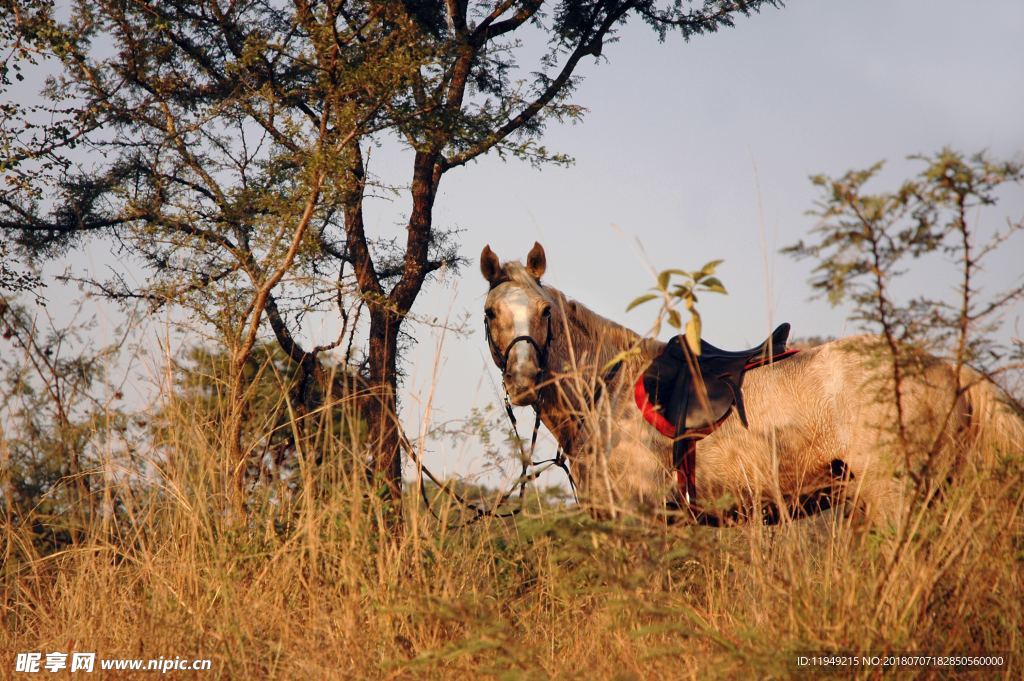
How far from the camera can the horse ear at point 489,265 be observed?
602 cm

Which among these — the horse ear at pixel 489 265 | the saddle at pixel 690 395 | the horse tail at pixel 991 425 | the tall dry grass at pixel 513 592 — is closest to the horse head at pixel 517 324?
the horse ear at pixel 489 265

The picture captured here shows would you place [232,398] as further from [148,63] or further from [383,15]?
[148,63]

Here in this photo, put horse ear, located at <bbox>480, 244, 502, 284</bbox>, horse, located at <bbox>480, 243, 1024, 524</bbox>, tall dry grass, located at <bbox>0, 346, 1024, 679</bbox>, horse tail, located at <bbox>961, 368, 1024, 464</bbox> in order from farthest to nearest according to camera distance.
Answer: horse ear, located at <bbox>480, 244, 502, 284</bbox>, horse, located at <bbox>480, 243, 1024, 524</bbox>, horse tail, located at <bbox>961, 368, 1024, 464</bbox>, tall dry grass, located at <bbox>0, 346, 1024, 679</bbox>

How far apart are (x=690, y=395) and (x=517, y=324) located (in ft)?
3.94

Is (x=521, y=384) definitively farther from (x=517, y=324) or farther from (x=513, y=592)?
(x=513, y=592)

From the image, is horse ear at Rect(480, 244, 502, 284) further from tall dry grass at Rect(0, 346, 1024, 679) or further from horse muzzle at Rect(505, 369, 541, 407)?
tall dry grass at Rect(0, 346, 1024, 679)

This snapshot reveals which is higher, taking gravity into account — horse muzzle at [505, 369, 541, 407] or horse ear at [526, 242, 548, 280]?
horse ear at [526, 242, 548, 280]

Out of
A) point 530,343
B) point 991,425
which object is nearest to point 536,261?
point 530,343

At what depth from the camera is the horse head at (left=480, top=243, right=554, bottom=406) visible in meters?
5.41

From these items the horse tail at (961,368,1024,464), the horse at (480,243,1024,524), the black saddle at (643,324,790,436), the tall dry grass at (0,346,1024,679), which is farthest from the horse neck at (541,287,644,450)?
the horse tail at (961,368,1024,464)

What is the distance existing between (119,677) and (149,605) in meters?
0.65

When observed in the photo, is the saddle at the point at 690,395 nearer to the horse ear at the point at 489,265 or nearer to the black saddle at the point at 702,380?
the black saddle at the point at 702,380

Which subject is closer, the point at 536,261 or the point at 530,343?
the point at 530,343

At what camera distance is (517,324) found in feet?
18.2
